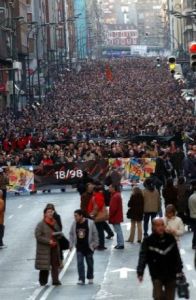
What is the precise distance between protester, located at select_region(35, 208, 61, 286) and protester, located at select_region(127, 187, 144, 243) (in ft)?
20.3

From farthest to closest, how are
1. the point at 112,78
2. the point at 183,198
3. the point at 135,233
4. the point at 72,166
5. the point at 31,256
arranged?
1. the point at 112,78
2. the point at 72,166
3. the point at 135,233
4. the point at 183,198
5. the point at 31,256

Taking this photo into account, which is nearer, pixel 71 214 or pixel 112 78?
pixel 71 214

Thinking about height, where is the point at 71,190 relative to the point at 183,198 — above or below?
below

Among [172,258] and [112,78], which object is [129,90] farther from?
[172,258]

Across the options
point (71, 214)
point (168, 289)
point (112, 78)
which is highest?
point (168, 289)

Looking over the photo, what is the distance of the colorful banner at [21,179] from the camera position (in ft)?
148

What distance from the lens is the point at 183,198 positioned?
93.5 ft

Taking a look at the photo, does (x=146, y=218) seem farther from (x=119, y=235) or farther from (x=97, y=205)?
(x=97, y=205)

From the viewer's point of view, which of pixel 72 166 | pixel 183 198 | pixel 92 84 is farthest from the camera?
pixel 92 84

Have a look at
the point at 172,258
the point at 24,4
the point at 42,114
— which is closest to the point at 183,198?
the point at 172,258

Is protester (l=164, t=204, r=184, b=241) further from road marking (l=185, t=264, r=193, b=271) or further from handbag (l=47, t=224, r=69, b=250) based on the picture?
road marking (l=185, t=264, r=193, b=271)

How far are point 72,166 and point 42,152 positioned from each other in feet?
7.37

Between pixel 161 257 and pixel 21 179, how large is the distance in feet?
95.2

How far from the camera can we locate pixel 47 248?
71.6 ft
